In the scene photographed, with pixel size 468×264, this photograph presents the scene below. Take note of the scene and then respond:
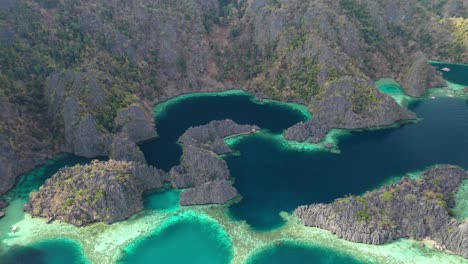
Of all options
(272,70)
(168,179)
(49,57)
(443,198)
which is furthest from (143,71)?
(443,198)

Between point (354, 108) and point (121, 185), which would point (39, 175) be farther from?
point (354, 108)

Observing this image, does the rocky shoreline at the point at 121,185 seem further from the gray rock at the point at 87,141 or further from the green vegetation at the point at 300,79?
the green vegetation at the point at 300,79

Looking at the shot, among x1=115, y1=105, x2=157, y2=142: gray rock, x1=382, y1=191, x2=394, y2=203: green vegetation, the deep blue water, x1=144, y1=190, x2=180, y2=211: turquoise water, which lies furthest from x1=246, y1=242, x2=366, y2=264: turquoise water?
the deep blue water

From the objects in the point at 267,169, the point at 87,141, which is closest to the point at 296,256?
the point at 267,169

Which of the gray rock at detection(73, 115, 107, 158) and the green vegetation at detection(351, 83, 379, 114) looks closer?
the gray rock at detection(73, 115, 107, 158)

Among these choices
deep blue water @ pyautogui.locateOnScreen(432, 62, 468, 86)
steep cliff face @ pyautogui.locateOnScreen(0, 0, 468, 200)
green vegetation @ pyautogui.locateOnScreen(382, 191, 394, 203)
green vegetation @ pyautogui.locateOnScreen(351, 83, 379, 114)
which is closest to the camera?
green vegetation @ pyautogui.locateOnScreen(382, 191, 394, 203)

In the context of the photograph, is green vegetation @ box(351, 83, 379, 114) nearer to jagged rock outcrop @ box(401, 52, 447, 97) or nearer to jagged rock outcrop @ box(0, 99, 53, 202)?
jagged rock outcrop @ box(401, 52, 447, 97)
